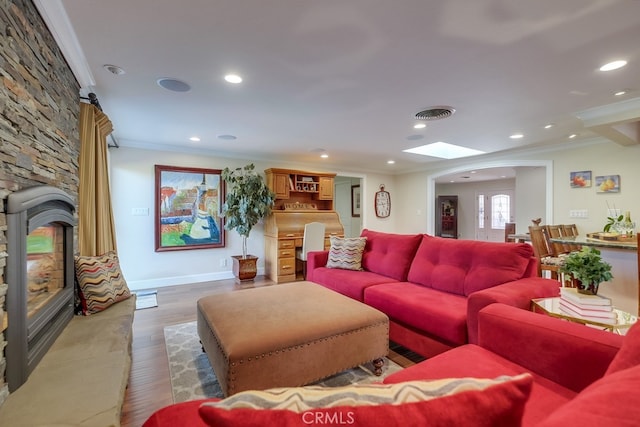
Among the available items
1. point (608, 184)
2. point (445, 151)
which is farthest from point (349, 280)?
point (608, 184)

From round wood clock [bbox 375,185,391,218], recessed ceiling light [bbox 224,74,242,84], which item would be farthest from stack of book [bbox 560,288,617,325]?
round wood clock [bbox 375,185,391,218]

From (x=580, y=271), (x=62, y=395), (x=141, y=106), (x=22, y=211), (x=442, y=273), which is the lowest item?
(x=62, y=395)

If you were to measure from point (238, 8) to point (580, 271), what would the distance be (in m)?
2.47

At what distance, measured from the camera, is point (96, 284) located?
230 centimetres

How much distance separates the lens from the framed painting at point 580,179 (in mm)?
4371

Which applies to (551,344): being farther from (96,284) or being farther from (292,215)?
(292,215)

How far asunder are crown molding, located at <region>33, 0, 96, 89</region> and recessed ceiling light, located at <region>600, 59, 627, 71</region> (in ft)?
11.9

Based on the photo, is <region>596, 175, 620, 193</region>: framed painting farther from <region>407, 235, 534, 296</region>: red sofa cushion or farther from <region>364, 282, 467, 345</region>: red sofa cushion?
<region>364, 282, 467, 345</region>: red sofa cushion

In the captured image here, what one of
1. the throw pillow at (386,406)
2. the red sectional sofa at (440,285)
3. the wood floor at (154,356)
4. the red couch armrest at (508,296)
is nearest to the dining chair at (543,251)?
the red sectional sofa at (440,285)

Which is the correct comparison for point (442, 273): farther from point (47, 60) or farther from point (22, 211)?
point (47, 60)

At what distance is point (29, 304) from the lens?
1658 mm

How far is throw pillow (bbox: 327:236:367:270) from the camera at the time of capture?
11.5 feet

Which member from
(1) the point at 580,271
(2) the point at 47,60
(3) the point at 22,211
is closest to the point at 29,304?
(3) the point at 22,211

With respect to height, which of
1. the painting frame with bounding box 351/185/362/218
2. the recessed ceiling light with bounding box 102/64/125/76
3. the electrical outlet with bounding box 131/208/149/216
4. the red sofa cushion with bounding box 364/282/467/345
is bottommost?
the red sofa cushion with bounding box 364/282/467/345
